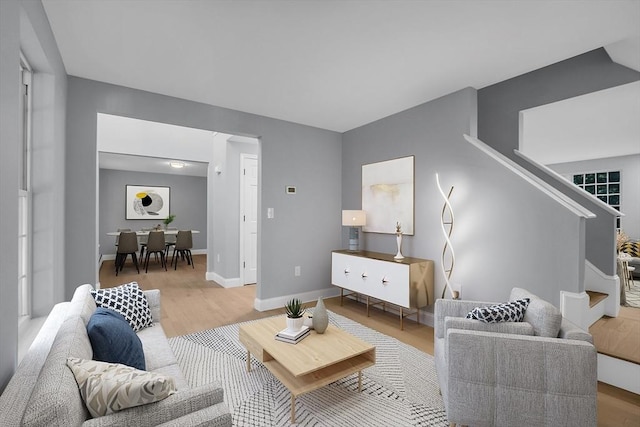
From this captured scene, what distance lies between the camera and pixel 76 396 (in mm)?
962

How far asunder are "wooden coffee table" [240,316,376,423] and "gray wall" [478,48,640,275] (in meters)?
2.85

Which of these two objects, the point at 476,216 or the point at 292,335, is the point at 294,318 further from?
the point at 476,216

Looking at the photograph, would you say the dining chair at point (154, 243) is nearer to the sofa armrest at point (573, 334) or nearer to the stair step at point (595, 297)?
the sofa armrest at point (573, 334)

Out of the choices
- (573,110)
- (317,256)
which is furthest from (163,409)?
(573,110)

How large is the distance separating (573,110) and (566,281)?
7.45 feet

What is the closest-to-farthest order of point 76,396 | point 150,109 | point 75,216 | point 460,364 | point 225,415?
point 76,396
point 225,415
point 460,364
point 75,216
point 150,109

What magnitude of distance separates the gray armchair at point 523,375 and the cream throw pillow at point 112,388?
1396 mm

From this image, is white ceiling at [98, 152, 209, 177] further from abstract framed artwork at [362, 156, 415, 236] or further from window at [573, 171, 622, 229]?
window at [573, 171, 622, 229]

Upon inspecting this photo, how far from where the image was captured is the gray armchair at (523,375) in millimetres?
1445

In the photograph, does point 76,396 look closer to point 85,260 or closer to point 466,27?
point 85,260

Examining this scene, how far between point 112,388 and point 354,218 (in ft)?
10.7

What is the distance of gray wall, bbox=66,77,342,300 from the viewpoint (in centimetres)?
280

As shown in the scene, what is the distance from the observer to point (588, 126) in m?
4.18

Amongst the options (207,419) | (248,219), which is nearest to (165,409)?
(207,419)
